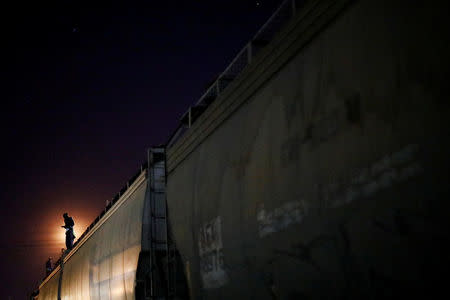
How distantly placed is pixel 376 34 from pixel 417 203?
1356 millimetres

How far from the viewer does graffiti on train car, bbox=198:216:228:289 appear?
6.91 m

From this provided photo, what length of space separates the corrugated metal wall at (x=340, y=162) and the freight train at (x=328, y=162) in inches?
0.5

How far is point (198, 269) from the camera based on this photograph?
26.2ft

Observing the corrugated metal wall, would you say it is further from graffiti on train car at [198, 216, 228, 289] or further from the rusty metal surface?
the rusty metal surface

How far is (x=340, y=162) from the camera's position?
13.9 feet

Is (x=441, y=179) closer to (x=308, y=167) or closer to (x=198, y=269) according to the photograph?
(x=308, y=167)

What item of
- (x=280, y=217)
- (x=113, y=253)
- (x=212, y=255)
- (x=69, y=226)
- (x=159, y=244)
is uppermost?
(x=69, y=226)

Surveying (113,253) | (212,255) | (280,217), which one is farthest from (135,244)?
(280,217)

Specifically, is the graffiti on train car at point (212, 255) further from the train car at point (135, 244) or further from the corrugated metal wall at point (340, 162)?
the train car at point (135, 244)

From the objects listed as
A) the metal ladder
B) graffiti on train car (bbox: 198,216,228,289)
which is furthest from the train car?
graffiti on train car (bbox: 198,216,228,289)

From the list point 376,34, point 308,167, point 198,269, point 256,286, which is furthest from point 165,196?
point 376,34

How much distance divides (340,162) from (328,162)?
17 centimetres

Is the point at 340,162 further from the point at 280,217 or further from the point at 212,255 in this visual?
the point at 212,255

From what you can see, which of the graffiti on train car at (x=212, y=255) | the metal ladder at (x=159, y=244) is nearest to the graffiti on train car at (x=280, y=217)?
the graffiti on train car at (x=212, y=255)
